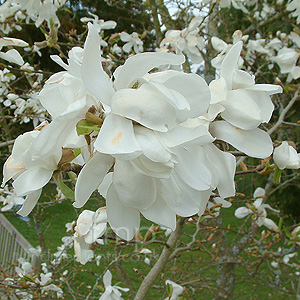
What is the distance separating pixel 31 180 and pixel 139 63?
7.1 inches

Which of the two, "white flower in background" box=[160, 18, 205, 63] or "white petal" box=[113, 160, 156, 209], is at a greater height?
"white petal" box=[113, 160, 156, 209]

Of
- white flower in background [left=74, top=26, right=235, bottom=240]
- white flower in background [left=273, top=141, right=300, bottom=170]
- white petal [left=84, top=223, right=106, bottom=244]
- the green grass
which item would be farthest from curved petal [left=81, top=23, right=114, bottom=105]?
the green grass

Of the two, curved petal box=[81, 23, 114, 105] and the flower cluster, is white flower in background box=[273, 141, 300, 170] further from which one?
curved petal box=[81, 23, 114, 105]

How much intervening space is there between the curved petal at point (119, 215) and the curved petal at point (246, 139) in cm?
15

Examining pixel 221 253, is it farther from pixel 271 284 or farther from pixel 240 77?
pixel 240 77

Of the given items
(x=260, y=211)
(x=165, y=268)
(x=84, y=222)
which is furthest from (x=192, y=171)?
(x=165, y=268)

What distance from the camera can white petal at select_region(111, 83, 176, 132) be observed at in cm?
31

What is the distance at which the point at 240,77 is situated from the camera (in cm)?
43

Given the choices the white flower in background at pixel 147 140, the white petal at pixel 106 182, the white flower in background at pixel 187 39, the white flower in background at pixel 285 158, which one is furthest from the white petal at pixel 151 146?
the white flower in background at pixel 187 39

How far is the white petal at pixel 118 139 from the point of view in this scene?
30cm

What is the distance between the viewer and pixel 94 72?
34 centimetres

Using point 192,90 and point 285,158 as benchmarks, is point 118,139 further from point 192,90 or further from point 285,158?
point 285,158

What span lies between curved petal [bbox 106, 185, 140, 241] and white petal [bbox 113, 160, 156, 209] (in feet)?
0.11

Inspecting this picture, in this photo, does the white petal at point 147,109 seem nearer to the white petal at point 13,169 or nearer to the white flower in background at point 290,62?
the white petal at point 13,169
